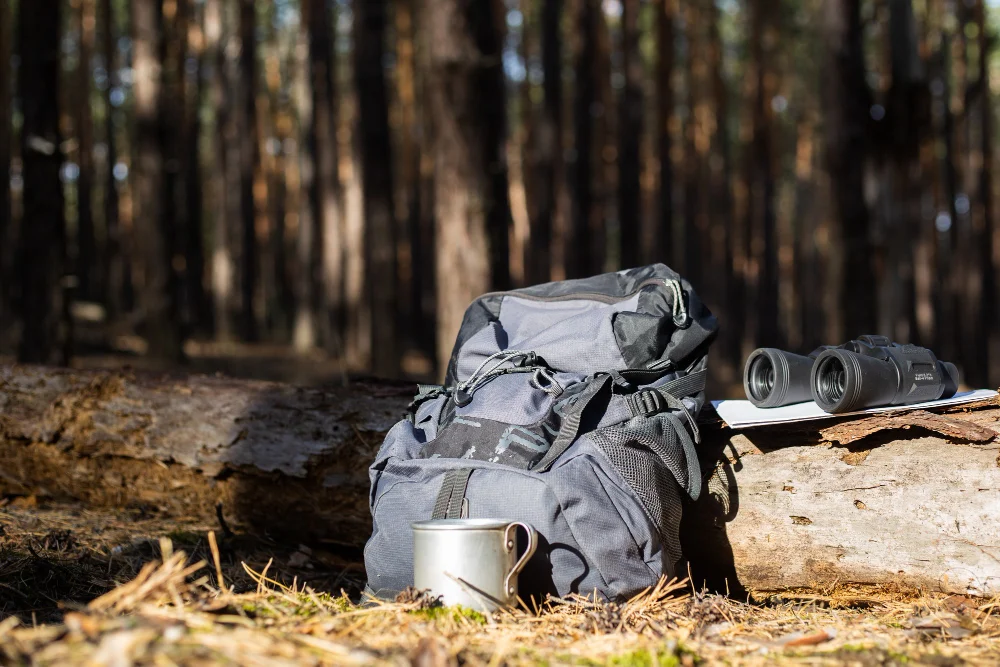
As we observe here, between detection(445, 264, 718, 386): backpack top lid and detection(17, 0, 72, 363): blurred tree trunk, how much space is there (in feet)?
16.7

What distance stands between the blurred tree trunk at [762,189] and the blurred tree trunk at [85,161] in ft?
53.0

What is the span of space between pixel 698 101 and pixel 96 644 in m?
24.4

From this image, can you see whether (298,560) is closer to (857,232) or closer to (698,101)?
(857,232)

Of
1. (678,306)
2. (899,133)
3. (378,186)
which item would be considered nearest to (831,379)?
(678,306)

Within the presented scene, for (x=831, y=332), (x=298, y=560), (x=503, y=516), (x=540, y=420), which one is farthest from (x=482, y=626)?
(x=831, y=332)

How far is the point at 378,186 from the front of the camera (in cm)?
921

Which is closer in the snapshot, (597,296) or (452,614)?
(452,614)

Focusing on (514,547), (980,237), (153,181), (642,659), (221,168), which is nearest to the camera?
(642,659)

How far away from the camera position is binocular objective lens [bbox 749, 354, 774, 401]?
2.88 metres

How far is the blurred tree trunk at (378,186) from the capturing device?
352 inches

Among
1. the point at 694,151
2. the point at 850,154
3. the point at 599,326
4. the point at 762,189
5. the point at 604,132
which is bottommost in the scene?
the point at 599,326

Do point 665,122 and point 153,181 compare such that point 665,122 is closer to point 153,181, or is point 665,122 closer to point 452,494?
point 153,181

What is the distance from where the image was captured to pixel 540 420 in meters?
2.52

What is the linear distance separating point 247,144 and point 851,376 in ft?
50.9
